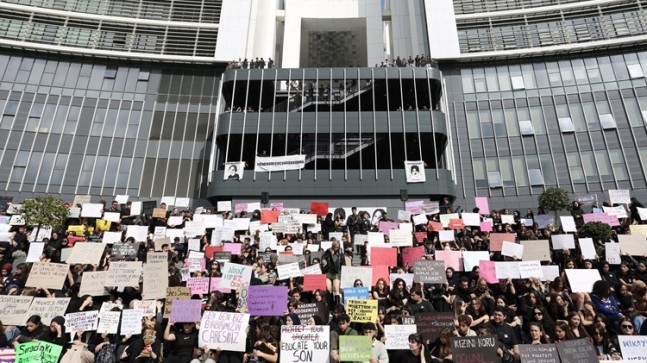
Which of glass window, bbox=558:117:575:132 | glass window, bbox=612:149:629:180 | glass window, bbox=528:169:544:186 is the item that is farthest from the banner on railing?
glass window, bbox=612:149:629:180

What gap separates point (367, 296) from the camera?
10273 millimetres

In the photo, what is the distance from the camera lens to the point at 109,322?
29.5ft

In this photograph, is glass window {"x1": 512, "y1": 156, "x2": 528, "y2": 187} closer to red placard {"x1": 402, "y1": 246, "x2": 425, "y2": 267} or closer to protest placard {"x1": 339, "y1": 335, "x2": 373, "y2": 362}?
red placard {"x1": 402, "y1": 246, "x2": 425, "y2": 267}

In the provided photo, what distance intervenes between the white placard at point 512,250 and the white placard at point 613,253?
2.58m

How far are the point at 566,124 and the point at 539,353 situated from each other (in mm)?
30516

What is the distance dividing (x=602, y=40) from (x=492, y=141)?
12.7 meters

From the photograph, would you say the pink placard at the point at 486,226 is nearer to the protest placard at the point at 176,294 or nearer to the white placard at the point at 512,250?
the white placard at the point at 512,250

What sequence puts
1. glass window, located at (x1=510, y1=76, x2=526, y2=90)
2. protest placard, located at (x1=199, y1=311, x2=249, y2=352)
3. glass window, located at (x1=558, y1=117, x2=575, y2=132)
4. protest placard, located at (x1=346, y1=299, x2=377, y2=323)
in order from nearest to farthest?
1. protest placard, located at (x1=199, y1=311, x2=249, y2=352)
2. protest placard, located at (x1=346, y1=299, x2=377, y2=323)
3. glass window, located at (x1=558, y1=117, x2=575, y2=132)
4. glass window, located at (x1=510, y1=76, x2=526, y2=90)

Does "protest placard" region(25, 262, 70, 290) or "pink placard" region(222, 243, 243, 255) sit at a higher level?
"pink placard" region(222, 243, 243, 255)

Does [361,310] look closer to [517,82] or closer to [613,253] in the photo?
[613,253]

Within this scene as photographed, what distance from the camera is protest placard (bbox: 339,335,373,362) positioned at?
730cm

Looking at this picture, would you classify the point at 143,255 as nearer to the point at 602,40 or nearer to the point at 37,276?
the point at 37,276

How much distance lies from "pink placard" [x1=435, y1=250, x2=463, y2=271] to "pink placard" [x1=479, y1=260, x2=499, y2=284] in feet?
4.31

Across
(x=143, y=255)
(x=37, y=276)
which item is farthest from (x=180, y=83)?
(x=37, y=276)
